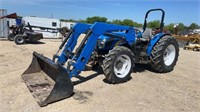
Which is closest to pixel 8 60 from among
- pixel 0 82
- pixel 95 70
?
pixel 0 82

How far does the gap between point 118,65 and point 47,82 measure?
1.86 meters

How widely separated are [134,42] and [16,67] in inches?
159

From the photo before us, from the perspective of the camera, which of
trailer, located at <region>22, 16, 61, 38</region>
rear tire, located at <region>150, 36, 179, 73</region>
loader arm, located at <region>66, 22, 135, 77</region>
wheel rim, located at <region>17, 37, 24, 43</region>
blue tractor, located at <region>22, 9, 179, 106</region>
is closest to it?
blue tractor, located at <region>22, 9, 179, 106</region>

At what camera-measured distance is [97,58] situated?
6.21 metres

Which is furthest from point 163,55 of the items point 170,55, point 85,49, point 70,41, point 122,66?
point 70,41

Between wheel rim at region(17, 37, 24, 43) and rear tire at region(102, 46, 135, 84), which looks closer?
rear tire at region(102, 46, 135, 84)

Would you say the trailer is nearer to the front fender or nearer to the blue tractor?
the blue tractor

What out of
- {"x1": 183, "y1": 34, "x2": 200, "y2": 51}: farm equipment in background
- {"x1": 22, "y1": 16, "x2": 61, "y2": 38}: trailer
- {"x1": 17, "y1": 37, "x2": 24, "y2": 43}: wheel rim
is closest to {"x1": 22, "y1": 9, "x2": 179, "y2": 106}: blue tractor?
{"x1": 183, "y1": 34, "x2": 200, "y2": 51}: farm equipment in background

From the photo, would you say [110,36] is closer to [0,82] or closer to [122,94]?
A: [122,94]

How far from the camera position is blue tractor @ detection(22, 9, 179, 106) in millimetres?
4547

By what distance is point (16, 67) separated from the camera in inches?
289

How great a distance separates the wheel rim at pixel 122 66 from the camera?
5.65 meters

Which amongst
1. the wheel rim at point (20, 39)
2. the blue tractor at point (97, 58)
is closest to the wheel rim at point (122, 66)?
the blue tractor at point (97, 58)

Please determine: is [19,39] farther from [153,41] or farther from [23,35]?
[153,41]
